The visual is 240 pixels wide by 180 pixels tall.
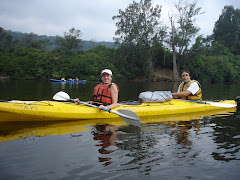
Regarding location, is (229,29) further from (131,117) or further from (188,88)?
(131,117)

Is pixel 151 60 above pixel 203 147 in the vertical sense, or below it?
above

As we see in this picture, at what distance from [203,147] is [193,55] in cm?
2619

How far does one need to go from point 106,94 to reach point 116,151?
1.89 metres

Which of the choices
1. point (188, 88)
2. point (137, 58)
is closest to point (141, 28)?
point (137, 58)

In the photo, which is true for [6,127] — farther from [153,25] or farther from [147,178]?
[153,25]

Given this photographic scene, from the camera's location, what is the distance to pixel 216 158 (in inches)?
107

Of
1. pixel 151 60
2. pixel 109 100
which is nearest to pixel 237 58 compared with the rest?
pixel 151 60

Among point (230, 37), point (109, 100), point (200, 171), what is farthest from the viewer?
point (230, 37)

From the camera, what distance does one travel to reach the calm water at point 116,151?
2.30 meters

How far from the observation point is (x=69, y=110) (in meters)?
4.55

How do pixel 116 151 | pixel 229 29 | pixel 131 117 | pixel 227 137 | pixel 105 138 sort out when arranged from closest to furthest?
pixel 116 151 → pixel 105 138 → pixel 227 137 → pixel 131 117 → pixel 229 29

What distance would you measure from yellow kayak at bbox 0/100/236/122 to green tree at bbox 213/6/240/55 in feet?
145

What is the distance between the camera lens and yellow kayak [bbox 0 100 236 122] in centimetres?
413

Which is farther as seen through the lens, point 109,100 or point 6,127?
point 109,100
